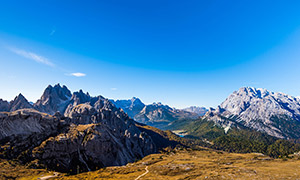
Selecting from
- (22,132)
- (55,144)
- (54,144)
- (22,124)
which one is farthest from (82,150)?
(22,124)

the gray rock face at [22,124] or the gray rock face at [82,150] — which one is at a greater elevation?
the gray rock face at [22,124]

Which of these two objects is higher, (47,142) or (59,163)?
(47,142)

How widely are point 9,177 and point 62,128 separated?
8303cm

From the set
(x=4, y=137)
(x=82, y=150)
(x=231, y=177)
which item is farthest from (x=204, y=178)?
(x=4, y=137)

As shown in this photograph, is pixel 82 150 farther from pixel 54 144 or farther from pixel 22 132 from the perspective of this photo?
pixel 22 132

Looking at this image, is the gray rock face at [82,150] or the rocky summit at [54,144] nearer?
the rocky summit at [54,144]

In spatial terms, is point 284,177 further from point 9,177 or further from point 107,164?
point 9,177

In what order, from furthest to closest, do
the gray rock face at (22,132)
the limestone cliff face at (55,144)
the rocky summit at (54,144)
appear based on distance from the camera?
the limestone cliff face at (55,144) → the rocky summit at (54,144) → the gray rock face at (22,132)

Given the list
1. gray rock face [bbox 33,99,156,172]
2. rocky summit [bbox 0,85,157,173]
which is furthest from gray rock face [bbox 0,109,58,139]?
gray rock face [bbox 33,99,156,172]

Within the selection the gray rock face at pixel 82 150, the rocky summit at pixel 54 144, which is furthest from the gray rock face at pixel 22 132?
the gray rock face at pixel 82 150

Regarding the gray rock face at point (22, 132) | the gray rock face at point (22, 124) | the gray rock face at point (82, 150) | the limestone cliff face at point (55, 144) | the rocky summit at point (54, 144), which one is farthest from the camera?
the gray rock face at point (22, 124)

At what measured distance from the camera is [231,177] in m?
93.2

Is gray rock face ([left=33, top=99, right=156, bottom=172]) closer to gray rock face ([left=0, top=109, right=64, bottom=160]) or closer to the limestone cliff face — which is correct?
the limestone cliff face

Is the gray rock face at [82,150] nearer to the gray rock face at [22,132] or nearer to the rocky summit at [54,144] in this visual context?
the rocky summit at [54,144]
